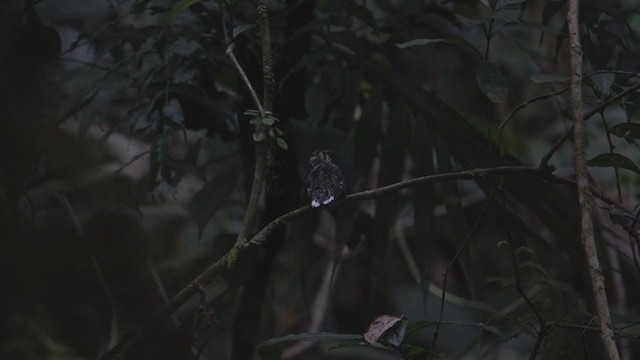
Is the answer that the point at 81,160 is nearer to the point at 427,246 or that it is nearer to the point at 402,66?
the point at 427,246

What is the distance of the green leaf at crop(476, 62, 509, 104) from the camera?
92cm

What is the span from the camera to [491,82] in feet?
3.04

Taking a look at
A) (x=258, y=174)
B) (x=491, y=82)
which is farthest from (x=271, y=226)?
(x=491, y=82)

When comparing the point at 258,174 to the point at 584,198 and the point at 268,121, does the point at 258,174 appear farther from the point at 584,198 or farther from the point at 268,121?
the point at 584,198

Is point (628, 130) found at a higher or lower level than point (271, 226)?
higher

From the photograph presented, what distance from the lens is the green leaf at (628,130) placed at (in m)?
0.92

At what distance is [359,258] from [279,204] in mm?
1007

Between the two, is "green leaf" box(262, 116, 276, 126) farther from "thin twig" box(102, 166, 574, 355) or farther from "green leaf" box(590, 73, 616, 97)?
"green leaf" box(590, 73, 616, 97)

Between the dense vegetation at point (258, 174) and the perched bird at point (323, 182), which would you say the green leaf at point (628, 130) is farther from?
the perched bird at point (323, 182)

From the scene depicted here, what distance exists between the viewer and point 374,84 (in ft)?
4.45

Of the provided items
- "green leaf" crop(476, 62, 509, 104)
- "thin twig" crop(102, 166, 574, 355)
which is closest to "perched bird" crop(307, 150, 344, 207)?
"thin twig" crop(102, 166, 574, 355)

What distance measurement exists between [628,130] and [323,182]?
1.10 ft

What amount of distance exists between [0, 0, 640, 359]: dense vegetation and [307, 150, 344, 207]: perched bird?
0.02 metres

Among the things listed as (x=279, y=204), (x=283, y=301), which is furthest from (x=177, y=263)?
(x=283, y=301)
